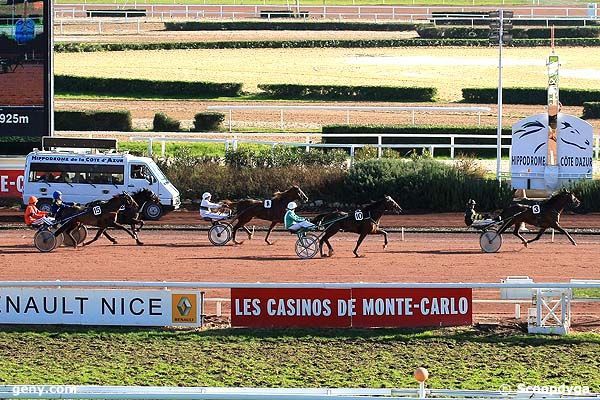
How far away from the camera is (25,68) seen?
1080 inches

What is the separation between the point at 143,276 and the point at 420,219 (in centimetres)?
830

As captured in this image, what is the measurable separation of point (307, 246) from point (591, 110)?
19.9 meters

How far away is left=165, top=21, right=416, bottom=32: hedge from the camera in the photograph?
59469 mm

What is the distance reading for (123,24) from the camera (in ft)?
196

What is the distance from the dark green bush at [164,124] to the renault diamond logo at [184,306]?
64.9ft

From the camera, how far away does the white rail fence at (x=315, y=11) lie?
61875mm

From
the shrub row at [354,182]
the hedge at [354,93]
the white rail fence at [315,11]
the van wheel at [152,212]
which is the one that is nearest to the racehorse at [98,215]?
the van wheel at [152,212]

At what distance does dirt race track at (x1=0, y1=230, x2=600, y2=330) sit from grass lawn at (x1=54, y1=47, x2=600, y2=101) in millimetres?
21002

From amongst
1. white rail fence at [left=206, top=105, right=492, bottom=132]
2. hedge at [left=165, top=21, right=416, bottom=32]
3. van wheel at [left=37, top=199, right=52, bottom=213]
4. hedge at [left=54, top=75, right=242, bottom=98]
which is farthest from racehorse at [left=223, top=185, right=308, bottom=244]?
hedge at [left=165, top=21, right=416, bottom=32]

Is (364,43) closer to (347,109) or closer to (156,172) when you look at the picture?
(347,109)

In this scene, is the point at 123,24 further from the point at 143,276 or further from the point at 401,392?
the point at 401,392

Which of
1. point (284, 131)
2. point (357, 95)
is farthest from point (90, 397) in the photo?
point (357, 95)

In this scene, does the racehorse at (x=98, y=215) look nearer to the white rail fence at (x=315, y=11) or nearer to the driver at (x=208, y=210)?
the driver at (x=208, y=210)

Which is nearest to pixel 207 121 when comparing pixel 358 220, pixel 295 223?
pixel 295 223
